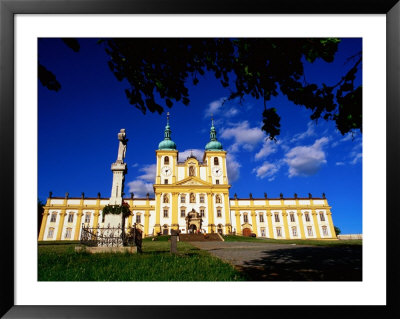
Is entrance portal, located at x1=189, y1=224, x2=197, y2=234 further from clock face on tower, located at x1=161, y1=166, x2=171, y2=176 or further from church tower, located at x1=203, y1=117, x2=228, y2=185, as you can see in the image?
clock face on tower, located at x1=161, y1=166, x2=171, y2=176

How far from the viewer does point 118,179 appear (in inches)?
370

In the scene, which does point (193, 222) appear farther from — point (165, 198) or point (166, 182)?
point (166, 182)

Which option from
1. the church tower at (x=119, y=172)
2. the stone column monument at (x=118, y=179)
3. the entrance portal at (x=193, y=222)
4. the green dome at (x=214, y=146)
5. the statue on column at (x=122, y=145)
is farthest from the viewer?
the green dome at (x=214, y=146)

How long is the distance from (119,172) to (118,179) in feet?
0.82

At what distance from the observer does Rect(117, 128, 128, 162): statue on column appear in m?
9.71

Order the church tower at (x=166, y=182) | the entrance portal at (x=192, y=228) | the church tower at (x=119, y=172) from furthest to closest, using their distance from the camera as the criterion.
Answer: the church tower at (x=166, y=182), the entrance portal at (x=192, y=228), the church tower at (x=119, y=172)

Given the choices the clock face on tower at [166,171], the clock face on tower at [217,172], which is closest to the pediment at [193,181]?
the clock face on tower at [217,172]

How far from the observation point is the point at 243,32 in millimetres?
3449

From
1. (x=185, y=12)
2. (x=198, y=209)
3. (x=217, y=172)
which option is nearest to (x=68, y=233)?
(x=198, y=209)

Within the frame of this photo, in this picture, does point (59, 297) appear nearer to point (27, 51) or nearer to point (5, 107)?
point (5, 107)

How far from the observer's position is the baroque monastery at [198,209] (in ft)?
137

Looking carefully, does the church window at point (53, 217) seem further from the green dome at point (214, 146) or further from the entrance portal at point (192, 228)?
the green dome at point (214, 146)

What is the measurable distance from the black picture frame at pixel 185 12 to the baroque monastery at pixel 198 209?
3814 cm

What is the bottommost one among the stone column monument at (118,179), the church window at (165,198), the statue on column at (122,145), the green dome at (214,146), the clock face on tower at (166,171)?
the church window at (165,198)
